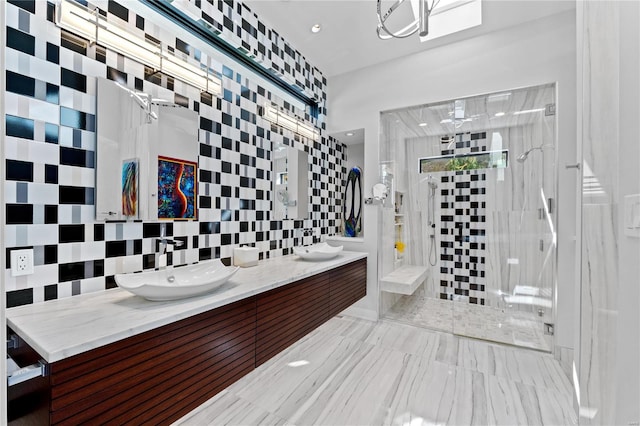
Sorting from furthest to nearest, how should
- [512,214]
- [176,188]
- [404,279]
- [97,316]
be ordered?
[404,279], [512,214], [176,188], [97,316]

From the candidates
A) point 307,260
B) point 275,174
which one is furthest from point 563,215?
point 275,174

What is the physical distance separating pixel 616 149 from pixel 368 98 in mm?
2726

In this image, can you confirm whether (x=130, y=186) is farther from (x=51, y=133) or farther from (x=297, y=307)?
(x=297, y=307)

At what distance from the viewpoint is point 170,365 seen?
113 centimetres

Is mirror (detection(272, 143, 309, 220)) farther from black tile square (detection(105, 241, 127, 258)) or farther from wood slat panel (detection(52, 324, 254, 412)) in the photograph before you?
wood slat panel (detection(52, 324, 254, 412))

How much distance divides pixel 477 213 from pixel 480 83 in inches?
53.5

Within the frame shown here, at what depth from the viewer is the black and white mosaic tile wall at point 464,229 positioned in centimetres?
303

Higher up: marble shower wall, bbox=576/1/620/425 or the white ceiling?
the white ceiling

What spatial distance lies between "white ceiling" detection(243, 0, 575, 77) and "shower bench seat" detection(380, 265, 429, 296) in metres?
2.54

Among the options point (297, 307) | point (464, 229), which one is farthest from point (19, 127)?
point (464, 229)

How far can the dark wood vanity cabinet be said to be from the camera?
2.89 feet

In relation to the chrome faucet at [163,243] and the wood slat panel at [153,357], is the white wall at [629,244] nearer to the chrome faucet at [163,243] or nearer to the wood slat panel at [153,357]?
the wood slat panel at [153,357]

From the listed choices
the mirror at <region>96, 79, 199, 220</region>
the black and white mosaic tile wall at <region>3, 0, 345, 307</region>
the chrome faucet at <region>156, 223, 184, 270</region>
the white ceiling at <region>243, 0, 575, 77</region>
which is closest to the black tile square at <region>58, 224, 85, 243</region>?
the black and white mosaic tile wall at <region>3, 0, 345, 307</region>

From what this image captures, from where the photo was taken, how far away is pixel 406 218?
138 inches
